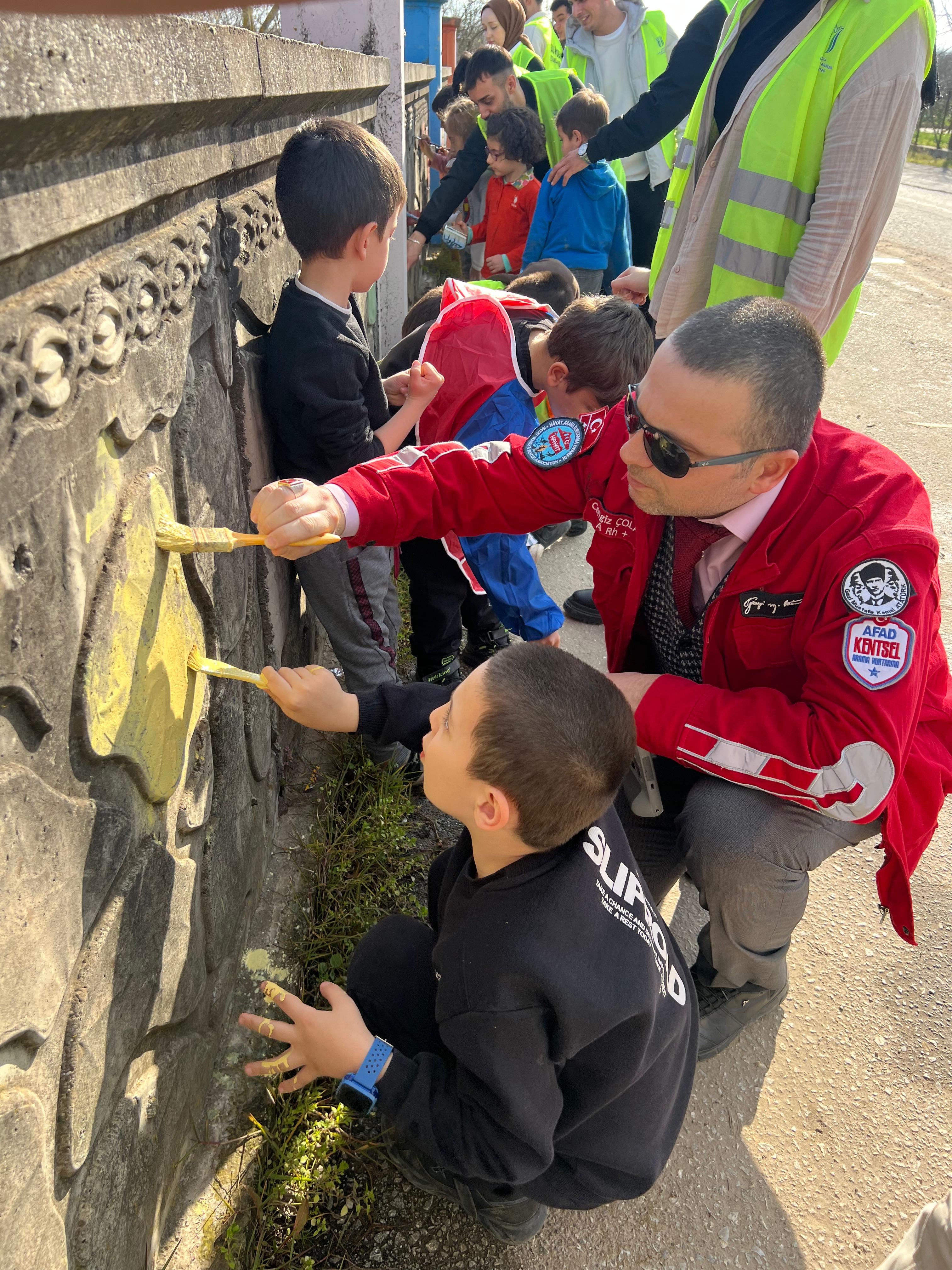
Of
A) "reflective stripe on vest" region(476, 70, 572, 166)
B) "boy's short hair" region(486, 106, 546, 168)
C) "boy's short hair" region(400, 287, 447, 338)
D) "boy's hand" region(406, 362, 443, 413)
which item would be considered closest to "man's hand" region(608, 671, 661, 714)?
"boy's hand" region(406, 362, 443, 413)

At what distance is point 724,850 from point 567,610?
1864 mm

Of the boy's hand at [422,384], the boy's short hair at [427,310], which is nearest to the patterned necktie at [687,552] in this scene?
the boy's hand at [422,384]

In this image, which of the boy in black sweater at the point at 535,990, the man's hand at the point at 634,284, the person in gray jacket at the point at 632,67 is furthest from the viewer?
the person in gray jacket at the point at 632,67

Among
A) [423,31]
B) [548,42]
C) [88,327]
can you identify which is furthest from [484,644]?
[423,31]

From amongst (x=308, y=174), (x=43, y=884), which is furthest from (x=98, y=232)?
(x=308, y=174)

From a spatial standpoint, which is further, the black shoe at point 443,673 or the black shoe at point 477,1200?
the black shoe at point 443,673

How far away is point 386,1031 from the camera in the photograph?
1.68 metres

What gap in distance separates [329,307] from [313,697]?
3.07ft

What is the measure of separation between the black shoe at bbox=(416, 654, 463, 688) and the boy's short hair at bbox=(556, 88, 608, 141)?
2.94 meters

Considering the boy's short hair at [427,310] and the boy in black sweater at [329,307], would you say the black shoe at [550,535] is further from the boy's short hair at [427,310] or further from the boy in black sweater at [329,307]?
the boy in black sweater at [329,307]

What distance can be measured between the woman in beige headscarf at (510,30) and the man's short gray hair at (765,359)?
5.20 m

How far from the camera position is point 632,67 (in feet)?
16.6

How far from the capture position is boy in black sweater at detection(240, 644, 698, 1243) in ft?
4.10

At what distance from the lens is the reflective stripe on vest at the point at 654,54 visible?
4.60 metres
